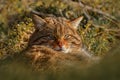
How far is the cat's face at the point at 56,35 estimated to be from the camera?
208 inches

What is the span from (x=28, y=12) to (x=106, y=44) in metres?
1.85

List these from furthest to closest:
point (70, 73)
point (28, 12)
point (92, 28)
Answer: point (28, 12) < point (92, 28) < point (70, 73)

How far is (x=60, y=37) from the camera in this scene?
5422 millimetres

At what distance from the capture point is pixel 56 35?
17.9 ft

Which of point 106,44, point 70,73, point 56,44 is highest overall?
point 70,73

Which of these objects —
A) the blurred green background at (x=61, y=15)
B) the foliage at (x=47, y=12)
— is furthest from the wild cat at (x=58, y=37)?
the foliage at (x=47, y=12)

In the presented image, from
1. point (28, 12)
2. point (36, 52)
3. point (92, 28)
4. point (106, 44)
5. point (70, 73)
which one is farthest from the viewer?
point (28, 12)

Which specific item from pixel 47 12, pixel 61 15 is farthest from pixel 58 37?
pixel 47 12

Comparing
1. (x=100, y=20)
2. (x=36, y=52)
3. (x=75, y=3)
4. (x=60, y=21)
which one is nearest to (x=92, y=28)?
(x=100, y=20)

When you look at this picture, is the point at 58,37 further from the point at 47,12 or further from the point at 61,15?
the point at 47,12

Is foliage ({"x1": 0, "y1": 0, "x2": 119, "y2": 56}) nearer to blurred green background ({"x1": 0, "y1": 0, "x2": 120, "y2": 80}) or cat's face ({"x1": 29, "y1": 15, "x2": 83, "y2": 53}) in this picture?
blurred green background ({"x1": 0, "y1": 0, "x2": 120, "y2": 80})

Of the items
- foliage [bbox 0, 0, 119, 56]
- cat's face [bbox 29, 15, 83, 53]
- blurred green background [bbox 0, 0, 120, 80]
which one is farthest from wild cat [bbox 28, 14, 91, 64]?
foliage [bbox 0, 0, 119, 56]

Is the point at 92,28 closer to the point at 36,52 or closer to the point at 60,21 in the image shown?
the point at 60,21

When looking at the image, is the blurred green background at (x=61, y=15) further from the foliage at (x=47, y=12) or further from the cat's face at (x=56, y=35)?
the cat's face at (x=56, y=35)
